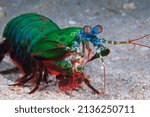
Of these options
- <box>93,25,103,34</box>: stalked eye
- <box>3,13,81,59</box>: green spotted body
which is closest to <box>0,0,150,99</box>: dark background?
<box>3,13,81,59</box>: green spotted body

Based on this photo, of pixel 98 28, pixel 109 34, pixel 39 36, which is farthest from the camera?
pixel 109 34

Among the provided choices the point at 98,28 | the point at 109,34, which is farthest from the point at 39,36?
the point at 109,34

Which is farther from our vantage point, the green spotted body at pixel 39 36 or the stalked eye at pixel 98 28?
the green spotted body at pixel 39 36

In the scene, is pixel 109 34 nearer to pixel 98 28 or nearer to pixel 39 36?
pixel 39 36

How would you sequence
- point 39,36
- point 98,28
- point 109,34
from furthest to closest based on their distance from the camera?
point 109,34 < point 39,36 < point 98,28

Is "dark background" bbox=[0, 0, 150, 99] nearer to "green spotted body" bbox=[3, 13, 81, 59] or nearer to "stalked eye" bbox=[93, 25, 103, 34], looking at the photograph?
"green spotted body" bbox=[3, 13, 81, 59]

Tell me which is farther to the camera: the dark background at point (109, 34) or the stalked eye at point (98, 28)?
the dark background at point (109, 34)

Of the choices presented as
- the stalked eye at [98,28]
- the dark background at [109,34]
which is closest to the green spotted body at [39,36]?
the stalked eye at [98,28]

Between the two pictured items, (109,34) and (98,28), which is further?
(109,34)

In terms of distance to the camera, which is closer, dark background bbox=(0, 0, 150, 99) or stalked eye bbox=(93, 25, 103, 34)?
stalked eye bbox=(93, 25, 103, 34)

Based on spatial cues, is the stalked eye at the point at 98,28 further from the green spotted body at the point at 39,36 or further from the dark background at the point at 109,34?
the dark background at the point at 109,34

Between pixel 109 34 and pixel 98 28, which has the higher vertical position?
pixel 109 34
